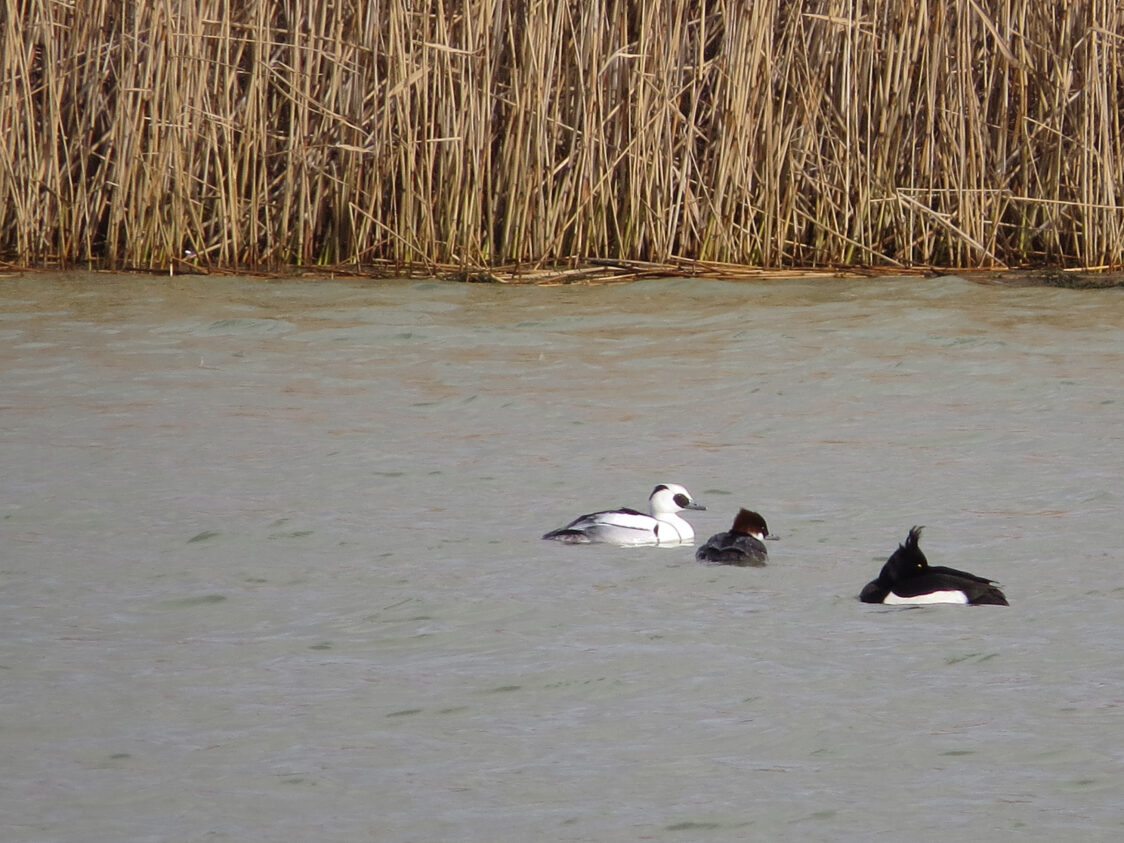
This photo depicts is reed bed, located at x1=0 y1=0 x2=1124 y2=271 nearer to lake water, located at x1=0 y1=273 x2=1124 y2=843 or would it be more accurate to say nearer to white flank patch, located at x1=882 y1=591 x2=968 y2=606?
lake water, located at x1=0 y1=273 x2=1124 y2=843

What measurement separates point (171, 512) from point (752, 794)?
7.98ft

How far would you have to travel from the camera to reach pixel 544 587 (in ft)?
14.7

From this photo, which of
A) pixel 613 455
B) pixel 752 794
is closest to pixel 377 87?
pixel 613 455

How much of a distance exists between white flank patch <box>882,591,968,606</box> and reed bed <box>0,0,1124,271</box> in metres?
5.26

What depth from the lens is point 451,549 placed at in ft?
15.8

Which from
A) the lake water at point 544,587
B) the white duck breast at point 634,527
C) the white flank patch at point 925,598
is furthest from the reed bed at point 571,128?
the white flank patch at point 925,598

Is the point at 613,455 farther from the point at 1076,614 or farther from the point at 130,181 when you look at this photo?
the point at 130,181

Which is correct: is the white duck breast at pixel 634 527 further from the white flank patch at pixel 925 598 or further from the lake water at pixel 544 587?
the white flank patch at pixel 925 598

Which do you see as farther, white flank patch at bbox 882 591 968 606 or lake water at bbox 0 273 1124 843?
white flank patch at bbox 882 591 968 606

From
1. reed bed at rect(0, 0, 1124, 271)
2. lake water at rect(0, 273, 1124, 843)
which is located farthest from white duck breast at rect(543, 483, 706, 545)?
reed bed at rect(0, 0, 1124, 271)

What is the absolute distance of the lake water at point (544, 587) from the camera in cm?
321

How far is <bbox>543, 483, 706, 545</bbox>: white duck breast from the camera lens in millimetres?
4848

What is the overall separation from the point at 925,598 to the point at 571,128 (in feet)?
17.8

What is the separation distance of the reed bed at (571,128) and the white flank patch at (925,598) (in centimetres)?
526
